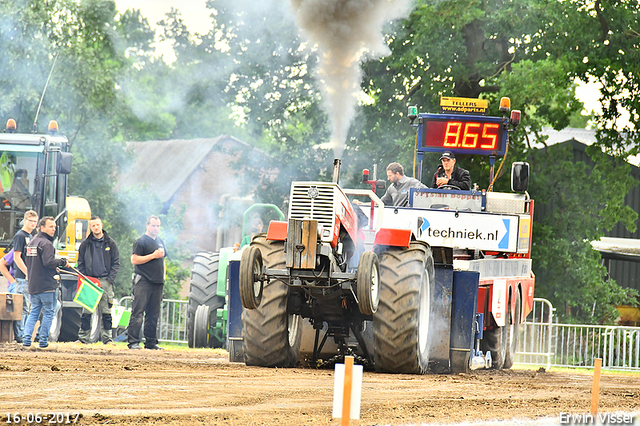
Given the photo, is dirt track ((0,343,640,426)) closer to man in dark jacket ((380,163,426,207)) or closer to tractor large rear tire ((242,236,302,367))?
tractor large rear tire ((242,236,302,367))

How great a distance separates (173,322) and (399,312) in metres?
11.3

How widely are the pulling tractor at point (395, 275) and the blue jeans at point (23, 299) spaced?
476 centimetres

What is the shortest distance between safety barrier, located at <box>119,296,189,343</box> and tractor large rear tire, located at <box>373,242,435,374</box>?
992cm

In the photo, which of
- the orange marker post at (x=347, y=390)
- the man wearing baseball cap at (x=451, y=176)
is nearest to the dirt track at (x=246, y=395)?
the orange marker post at (x=347, y=390)

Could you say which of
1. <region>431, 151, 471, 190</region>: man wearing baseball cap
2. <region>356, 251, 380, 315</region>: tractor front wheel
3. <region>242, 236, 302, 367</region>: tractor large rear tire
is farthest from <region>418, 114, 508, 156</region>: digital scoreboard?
<region>356, 251, 380, 315</region>: tractor front wheel

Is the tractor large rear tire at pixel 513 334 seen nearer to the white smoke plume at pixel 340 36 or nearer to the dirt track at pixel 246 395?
the dirt track at pixel 246 395

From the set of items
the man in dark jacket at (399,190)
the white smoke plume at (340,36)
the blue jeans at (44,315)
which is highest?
the white smoke plume at (340,36)

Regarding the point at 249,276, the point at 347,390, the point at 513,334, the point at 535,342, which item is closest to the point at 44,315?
the point at 249,276

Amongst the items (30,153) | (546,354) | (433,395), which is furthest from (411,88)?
(433,395)

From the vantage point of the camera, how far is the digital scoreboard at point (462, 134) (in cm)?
1431

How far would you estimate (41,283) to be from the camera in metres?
13.4

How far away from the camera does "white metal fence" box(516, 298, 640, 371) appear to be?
Answer: 18594mm

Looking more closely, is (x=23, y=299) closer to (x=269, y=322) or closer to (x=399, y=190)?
(x=399, y=190)

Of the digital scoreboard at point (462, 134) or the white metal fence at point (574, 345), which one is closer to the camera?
the digital scoreboard at point (462, 134)
